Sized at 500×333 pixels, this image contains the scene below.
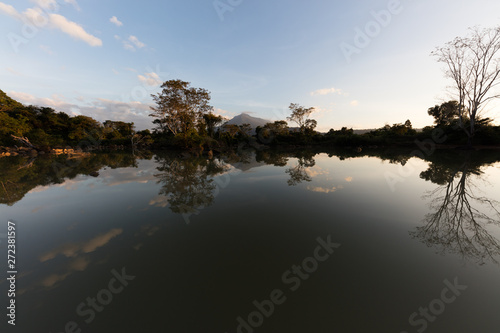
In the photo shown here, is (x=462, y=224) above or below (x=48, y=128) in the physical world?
below

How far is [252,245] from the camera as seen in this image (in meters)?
3.71

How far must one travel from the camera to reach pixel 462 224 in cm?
476

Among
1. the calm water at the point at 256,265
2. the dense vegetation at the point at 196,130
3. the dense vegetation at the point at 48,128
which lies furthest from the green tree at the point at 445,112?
the dense vegetation at the point at 48,128

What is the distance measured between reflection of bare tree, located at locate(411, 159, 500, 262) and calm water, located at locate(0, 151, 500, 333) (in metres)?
0.04

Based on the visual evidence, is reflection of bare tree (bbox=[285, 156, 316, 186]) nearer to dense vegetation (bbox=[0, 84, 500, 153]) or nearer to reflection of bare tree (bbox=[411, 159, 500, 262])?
reflection of bare tree (bbox=[411, 159, 500, 262])

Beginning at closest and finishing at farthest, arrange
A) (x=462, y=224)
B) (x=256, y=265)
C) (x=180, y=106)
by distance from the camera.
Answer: (x=256, y=265) → (x=462, y=224) → (x=180, y=106)

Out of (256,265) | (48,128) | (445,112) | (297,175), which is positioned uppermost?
(445,112)

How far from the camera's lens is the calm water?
2.15m

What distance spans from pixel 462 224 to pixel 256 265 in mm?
6092

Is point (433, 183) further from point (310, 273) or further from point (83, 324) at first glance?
point (83, 324)

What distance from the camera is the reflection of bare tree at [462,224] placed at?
371 centimetres

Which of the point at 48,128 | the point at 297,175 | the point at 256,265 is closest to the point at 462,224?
the point at 256,265

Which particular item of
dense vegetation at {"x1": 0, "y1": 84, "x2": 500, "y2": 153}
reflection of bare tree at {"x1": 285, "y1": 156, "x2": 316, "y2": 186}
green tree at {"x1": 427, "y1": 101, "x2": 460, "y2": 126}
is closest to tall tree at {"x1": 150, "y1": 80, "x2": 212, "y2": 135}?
dense vegetation at {"x1": 0, "y1": 84, "x2": 500, "y2": 153}

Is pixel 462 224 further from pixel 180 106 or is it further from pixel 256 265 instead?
pixel 180 106
